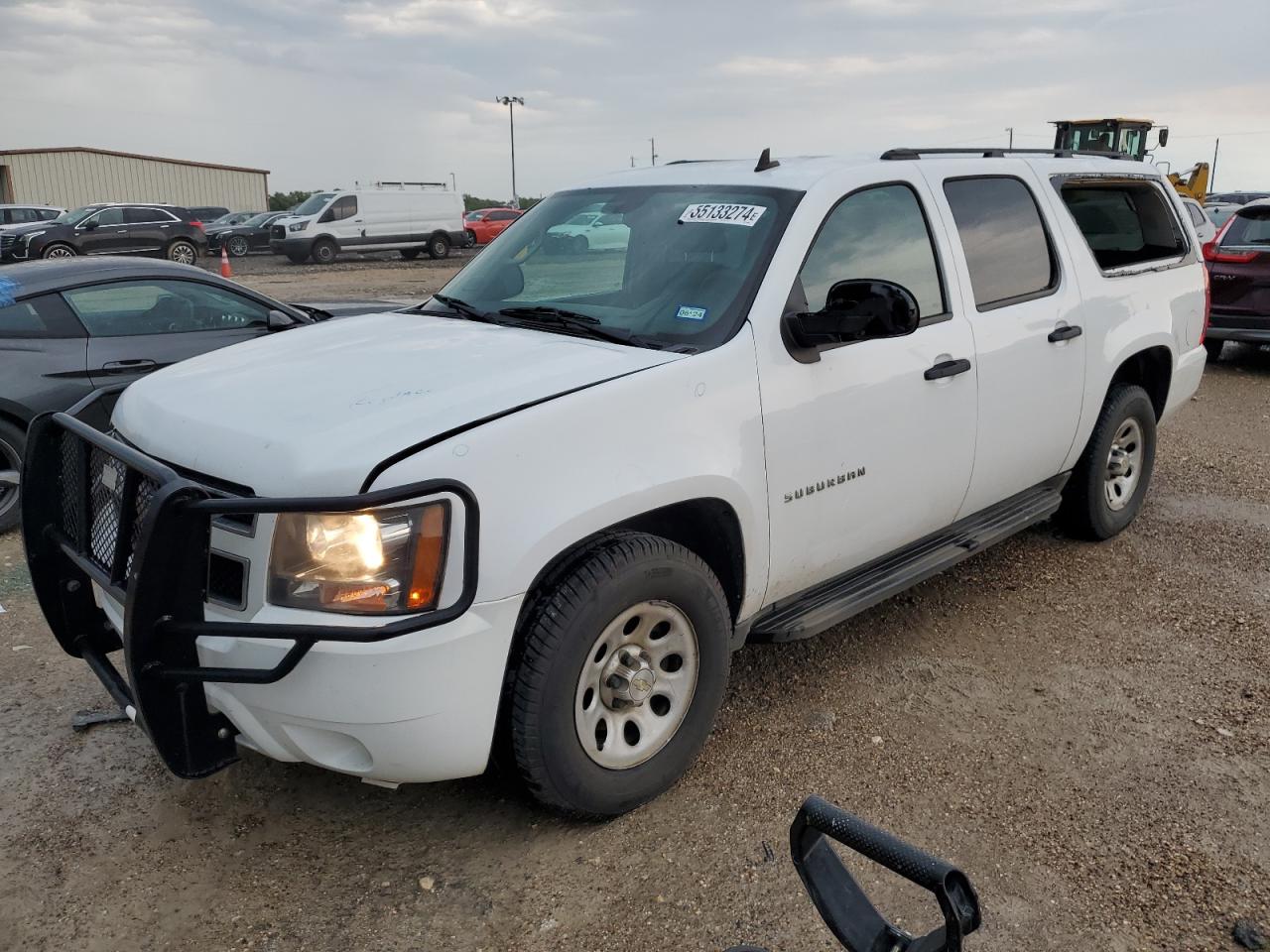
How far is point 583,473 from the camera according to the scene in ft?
9.11

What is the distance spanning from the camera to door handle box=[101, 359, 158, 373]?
19.9ft

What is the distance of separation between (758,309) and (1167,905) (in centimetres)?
203

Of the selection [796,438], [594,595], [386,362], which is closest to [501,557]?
[594,595]

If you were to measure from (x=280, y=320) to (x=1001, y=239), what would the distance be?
4149 millimetres

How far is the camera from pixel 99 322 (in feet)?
20.3

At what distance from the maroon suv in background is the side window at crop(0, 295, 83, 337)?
10027 millimetres

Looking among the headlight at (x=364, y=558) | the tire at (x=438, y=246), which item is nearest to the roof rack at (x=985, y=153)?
the headlight at (x=364, y=558)

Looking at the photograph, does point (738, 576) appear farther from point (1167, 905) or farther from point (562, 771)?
point (1167, 905)

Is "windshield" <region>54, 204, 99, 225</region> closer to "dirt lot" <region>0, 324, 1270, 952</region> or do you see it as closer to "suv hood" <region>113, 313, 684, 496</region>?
"dirt lot" <region>0, 324, 1270, 952</region>

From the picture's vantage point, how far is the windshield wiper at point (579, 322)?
10.9 feet

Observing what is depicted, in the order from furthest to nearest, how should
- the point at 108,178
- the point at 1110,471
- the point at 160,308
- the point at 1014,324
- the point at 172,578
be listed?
the point at 108,178 < the point at 160,308 < the point at 1110,471 < the point at 1014,324 < the point at 172,578

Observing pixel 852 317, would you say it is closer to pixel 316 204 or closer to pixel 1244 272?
pixel 1244 272

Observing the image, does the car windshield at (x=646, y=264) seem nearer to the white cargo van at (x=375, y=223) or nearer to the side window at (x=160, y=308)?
the side window at (x=160, y=308)

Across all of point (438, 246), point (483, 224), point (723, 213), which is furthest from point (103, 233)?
point (723, 213)
